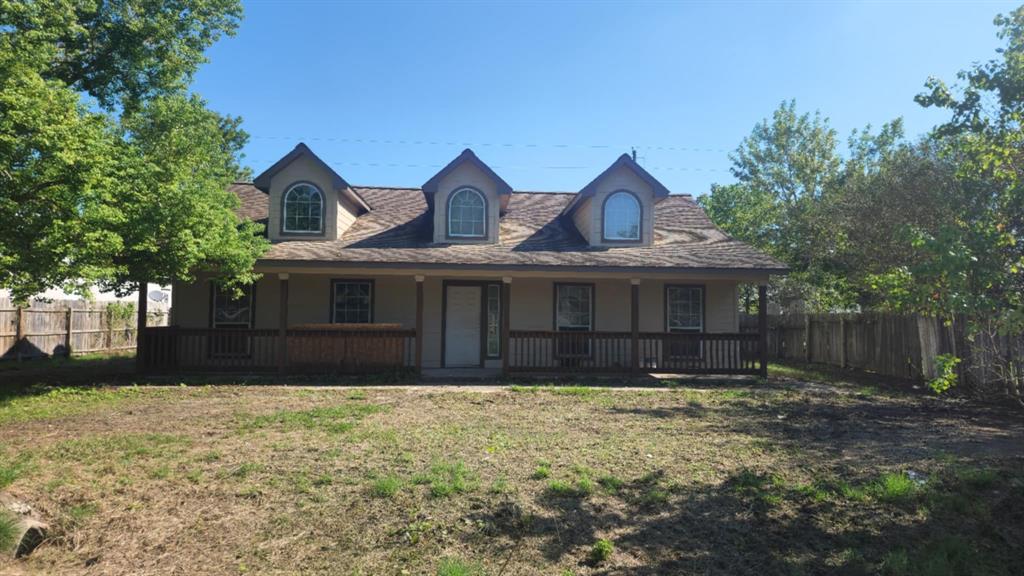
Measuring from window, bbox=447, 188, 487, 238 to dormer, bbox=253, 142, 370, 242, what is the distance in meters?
2.94

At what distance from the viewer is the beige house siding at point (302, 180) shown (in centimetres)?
1478

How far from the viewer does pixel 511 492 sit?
17.7 feet

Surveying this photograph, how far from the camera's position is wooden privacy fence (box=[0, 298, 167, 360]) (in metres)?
16.7

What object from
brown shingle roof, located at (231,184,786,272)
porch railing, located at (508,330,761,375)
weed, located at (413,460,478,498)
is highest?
brown shingle roof, located at (231,184,786,272)

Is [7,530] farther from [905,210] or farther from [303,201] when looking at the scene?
[905,210]

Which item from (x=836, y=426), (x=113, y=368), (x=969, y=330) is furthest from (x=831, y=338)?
(x=113, y=368)

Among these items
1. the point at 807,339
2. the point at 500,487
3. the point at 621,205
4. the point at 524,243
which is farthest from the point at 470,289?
the point at 807,339

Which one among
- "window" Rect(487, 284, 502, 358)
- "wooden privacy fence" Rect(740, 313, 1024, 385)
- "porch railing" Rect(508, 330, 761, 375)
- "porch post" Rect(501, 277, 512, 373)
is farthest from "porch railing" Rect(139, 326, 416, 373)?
"wooden privacy fence" Rect(740, 313, 1024, 385)

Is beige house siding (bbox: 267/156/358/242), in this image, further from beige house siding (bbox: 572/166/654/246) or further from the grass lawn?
beige house siding (bbox: 572/166/654/246)

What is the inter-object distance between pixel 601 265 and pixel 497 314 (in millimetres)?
3407

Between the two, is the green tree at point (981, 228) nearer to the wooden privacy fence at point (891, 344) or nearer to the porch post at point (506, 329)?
the wooden privacy fence at point (891, 344)

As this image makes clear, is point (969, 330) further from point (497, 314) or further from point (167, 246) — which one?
point (167, 246)

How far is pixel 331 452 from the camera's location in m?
6.70

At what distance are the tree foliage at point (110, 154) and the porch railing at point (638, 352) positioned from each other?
22.3 feet
